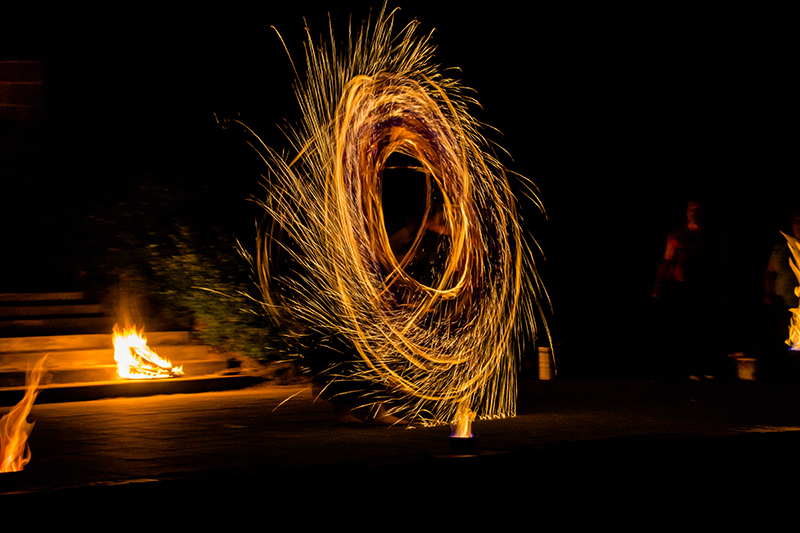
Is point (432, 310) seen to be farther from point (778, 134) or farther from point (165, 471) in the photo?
point (778, 134)

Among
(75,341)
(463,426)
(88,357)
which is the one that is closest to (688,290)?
(463,426)

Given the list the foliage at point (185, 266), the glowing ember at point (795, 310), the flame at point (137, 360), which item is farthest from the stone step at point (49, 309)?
the glowing ember at point (795, 310)

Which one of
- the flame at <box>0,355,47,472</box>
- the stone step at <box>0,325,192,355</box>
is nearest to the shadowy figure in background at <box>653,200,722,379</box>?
the stone step at <box>0,325,192,355</box>

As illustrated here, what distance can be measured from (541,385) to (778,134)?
8211 mm

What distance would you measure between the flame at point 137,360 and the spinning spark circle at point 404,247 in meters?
2.99

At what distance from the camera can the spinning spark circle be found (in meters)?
7.57

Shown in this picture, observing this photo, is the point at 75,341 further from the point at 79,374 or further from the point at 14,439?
the point at 14,439

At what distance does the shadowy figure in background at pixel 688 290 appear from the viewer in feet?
37.6

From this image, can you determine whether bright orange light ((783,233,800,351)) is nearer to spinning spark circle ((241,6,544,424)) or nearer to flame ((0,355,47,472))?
spinning spark circle ((241,6,544,424))

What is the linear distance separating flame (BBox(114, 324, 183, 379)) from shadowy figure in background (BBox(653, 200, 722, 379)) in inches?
213

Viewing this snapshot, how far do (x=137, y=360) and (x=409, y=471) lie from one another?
18.5ft

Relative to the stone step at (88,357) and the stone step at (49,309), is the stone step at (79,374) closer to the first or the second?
the stone step at (88,357)

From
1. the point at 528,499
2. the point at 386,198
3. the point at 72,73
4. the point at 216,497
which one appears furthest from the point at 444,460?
the point at 72,73

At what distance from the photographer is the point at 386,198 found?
1451cm
